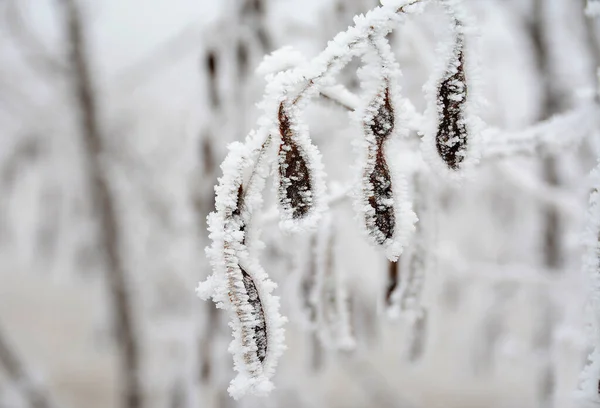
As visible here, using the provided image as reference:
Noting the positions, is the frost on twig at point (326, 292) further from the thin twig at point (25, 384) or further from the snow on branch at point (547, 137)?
the thin twig at point (25, 384)

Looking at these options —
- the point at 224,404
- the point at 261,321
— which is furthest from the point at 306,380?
the point at 261,321

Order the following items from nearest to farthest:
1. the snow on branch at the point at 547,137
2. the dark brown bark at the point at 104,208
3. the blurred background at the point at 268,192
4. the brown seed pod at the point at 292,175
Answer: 1. the brown seed pod at the point at 292,175
2. the snow on branch at the point at 547,137
3. the blurred background at the point at 268,192
4. the dark brown bark at the point at 104,208

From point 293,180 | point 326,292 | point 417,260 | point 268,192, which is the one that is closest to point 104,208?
point 268,192

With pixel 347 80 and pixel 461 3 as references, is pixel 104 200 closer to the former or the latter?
pixel 347 80

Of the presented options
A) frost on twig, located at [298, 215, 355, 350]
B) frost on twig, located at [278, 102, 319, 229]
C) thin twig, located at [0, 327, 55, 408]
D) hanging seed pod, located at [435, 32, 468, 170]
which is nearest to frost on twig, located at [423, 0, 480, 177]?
hanging seed pod, located at [435, 32, 468, 170]

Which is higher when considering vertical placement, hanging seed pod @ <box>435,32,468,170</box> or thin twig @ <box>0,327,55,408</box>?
thin twig @ <box>0,327,55,408</box>

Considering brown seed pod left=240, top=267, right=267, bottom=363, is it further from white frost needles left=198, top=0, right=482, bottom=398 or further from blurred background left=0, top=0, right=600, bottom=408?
blurred background left=0, top=0, right=600, bottom=408

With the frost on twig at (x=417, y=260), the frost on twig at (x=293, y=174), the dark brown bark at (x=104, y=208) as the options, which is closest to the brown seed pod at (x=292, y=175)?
the frost on twig at (x=293, y=174)
